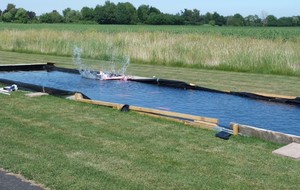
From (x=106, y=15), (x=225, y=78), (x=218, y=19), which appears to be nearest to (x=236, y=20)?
(x=218, y=19)

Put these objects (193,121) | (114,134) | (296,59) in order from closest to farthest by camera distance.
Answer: (114,134) → (193,121) → (296,59)

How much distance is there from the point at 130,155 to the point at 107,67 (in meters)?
11.2

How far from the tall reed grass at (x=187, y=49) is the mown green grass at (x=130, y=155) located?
8.71m

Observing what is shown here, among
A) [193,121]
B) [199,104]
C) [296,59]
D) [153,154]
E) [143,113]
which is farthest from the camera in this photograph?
[296,59]

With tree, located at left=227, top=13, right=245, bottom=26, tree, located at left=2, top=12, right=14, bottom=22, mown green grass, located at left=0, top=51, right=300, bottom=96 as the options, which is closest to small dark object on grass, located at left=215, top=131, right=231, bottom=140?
mown green grass, located at left=0, top=51, right=300, bottom=96

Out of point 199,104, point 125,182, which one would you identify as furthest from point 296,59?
point 125,182

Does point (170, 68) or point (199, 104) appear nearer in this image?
point (199, 104)

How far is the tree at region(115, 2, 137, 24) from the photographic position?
95.4 m

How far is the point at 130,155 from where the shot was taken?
548cm

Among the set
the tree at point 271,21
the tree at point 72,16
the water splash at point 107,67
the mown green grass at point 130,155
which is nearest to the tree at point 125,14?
the tree at point 72,16

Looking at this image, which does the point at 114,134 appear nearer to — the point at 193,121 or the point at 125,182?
the point at 193,121

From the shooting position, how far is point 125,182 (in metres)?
4.58

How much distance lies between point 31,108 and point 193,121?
293 cm

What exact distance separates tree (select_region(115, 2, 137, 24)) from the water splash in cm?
7583
